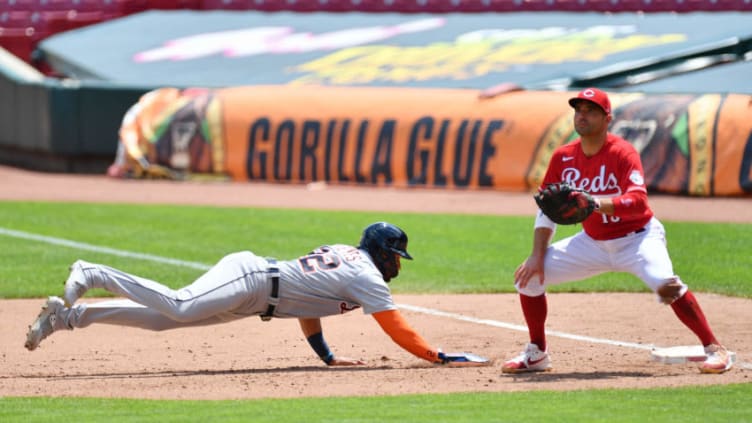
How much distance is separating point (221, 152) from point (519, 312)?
10.4 m

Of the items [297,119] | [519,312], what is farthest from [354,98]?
[519,312]

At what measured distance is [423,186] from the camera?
17.8 meters

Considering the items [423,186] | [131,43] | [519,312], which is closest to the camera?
[519,312]

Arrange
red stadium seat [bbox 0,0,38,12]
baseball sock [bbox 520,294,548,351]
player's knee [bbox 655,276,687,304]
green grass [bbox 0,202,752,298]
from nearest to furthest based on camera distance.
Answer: player's knee [bbox 655,276,687,304]
baseball sock [bbox 520,294,548,351]
green grass [bbox 0,202,752,298]
red stadium seat [bbox 0,0,38,12]

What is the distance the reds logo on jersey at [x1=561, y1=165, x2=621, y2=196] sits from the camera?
686cm

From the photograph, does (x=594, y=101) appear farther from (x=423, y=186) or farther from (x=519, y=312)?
(x=423, y=186)

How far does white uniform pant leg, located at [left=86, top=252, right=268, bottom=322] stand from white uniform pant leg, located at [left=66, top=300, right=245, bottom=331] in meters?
0.12

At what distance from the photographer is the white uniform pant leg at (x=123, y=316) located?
6.98 m

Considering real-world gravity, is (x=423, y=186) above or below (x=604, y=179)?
below

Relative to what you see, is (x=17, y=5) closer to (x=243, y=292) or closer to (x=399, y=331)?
(x=243, y=292)

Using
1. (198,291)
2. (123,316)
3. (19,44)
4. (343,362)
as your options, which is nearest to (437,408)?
(343,362)

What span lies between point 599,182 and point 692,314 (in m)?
0.89

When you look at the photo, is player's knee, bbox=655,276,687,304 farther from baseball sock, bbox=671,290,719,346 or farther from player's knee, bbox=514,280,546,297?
player's knee, bbox=514,280,546,297

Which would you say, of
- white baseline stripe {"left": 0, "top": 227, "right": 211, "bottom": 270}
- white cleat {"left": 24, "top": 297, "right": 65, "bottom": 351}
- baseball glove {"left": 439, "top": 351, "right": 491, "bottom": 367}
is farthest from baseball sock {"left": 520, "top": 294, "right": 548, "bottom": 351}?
white baseline stripe {"left": 0, "top": 227, "right": 211, "bottom": 270}
